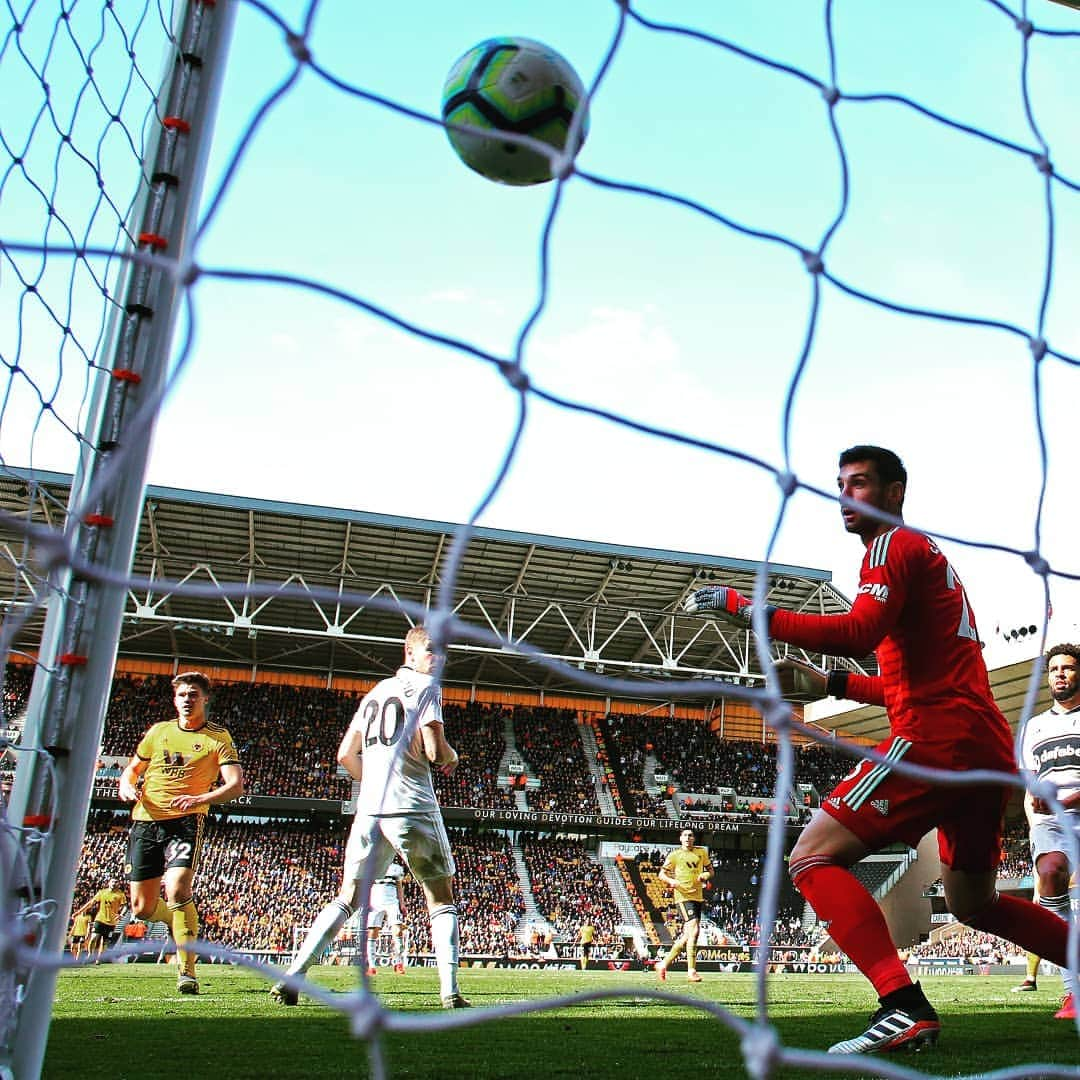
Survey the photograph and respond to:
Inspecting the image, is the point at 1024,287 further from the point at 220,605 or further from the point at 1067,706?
the point at 220,605

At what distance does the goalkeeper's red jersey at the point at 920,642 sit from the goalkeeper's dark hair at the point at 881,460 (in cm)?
18

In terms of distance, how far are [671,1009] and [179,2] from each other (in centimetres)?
441

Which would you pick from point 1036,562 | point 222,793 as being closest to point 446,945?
point 222,793

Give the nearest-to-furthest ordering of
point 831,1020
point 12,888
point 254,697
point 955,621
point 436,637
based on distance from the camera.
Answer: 1. point 436,637
2. point 12,888
3. point 955,621
4. point 831,1020
5. point 254,697

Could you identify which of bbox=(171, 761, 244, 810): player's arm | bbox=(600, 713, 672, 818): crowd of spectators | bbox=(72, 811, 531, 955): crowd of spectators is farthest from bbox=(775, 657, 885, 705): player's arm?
bbox=(600, 713, 672, 818): crowd of spectators

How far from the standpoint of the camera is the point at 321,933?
185 inches

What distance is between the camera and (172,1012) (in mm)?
4711

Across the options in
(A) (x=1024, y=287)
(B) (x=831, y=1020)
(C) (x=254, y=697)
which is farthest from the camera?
(C) (x=254, y=697)

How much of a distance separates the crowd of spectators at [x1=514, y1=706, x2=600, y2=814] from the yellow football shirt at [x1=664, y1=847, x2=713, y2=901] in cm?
1666

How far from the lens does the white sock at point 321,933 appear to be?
459cm

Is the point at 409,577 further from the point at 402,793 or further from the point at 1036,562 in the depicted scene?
the point at 1036,562

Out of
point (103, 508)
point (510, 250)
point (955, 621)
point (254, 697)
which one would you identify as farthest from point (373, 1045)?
point (254, 697)

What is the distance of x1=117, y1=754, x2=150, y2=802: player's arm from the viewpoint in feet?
19.1

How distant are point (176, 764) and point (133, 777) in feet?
0.75
